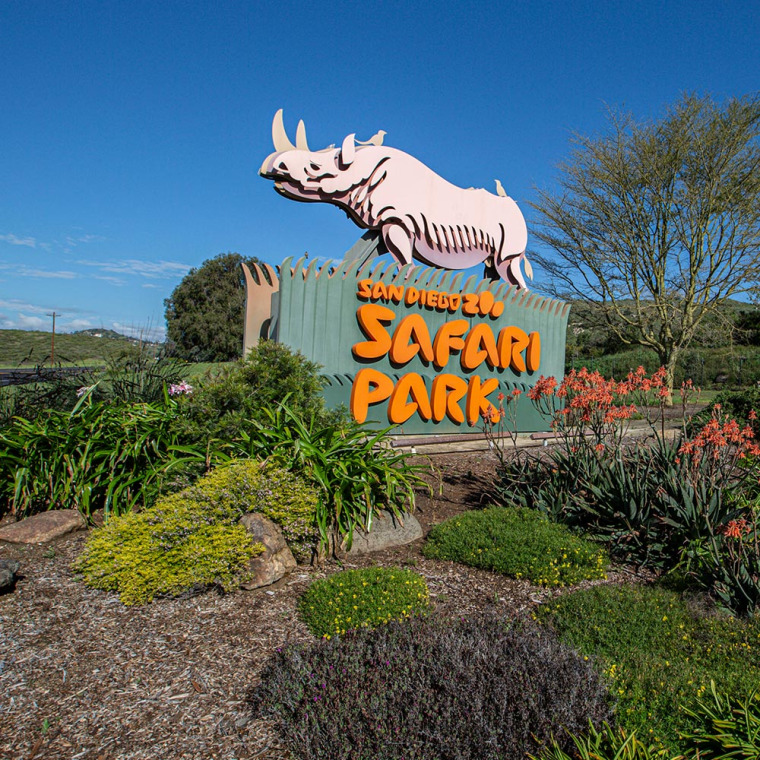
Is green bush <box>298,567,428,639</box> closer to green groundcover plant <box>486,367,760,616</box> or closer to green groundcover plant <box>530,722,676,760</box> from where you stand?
green groundcover plant <box>530,722,676,760</box>

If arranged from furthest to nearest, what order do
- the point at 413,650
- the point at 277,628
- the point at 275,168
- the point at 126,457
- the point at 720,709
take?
the point at 275,168 < the point at 126,457 < the point at 277,628 < the point at 413,650 < the point at 720,709

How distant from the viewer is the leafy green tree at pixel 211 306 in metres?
38.2

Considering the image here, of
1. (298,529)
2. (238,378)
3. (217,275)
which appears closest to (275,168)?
(238,378)

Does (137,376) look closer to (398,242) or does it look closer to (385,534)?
(398,242)

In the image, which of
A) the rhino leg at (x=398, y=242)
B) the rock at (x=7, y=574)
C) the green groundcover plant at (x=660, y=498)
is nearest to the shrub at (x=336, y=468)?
the green groundcover plant at (x=660, y=498)

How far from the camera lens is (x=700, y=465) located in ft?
17.8

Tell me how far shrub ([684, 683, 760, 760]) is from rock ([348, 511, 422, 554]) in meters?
2.75

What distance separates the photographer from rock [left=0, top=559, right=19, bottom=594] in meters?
4.13

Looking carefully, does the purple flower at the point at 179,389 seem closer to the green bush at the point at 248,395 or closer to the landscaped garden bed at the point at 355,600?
the green bush at the point at 248,395

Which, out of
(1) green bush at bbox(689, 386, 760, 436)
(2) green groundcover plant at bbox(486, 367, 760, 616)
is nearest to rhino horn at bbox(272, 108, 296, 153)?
(2) green groundcover plant at bbox(486, 367, 760, 616)

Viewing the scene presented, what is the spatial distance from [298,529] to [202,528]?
73 centimetres

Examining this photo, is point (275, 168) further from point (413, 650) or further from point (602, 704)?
point (602, 704)

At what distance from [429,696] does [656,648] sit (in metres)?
1.65

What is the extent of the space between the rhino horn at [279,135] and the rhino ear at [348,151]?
2.37 ft
